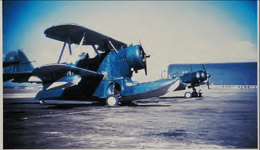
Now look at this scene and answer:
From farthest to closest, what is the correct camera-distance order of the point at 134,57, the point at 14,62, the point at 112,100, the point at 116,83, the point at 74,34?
the point at 116,83
the point at 74,34
the point at 134,57
the point at 112,100
the point at 14,62

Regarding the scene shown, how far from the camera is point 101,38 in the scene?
9.70 metres

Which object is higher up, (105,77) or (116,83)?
(105,77)

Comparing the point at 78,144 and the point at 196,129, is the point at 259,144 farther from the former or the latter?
the point at 78,144

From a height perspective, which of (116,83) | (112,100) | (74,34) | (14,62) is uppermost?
(74,34)

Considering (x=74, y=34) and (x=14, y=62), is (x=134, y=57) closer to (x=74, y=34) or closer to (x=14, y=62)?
(x=74, y=34)

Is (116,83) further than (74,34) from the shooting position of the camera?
Yes

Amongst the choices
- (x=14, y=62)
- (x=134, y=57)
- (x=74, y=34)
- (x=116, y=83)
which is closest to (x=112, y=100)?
(x=116, y=83)

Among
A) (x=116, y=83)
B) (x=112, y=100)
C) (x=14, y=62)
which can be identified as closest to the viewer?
(x=14, y=62)

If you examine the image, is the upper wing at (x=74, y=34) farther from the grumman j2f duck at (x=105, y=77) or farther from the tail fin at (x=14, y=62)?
the tail fin at (x=14, y=62)

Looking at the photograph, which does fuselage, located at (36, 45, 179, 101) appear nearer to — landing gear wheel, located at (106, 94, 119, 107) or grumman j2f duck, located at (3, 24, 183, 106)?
grumman j2f duck, located at (3, 24, 183, 106)

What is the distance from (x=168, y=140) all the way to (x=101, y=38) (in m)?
7.21

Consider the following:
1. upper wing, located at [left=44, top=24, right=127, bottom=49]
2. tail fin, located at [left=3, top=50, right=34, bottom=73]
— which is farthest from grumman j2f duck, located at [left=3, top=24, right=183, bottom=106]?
tail fin, located at [left=3, top=50, right=34, bottom=73]

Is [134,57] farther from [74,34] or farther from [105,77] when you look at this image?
[74,34]

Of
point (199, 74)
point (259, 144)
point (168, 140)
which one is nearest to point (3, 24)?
point (168, 140)
